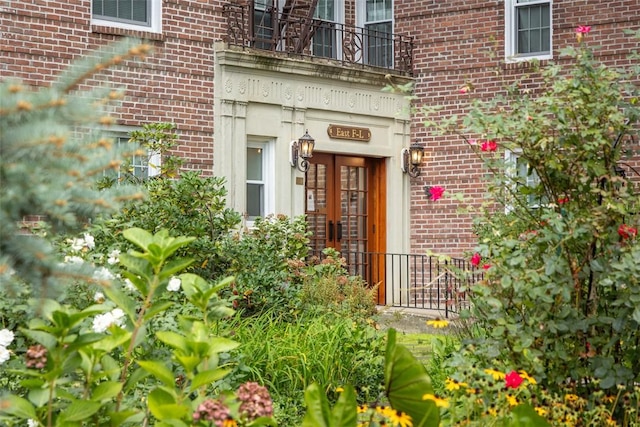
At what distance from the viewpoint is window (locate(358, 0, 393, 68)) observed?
16.6m

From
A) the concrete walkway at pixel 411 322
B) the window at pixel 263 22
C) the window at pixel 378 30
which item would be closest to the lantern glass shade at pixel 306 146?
the window at pixel 263 22

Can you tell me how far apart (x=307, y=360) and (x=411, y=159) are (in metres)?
9.78

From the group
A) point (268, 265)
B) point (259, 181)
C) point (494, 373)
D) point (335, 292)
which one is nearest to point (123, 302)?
point (494, 373)

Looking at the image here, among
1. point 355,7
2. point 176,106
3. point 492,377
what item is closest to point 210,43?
point 176,106

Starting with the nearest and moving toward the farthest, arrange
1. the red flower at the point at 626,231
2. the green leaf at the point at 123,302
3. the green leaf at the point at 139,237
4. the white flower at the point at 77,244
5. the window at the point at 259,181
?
the green leaf at the point at 123,302
the green leaf at the point at 139,237
the red flower at the point at 626,231
the white flower at the point at 77,244
the window at the point at 259,181

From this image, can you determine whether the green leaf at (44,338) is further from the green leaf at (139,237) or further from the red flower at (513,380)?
the red flower at (513,380)

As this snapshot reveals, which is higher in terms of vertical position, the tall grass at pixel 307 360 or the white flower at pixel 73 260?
the white flower at pixel 73 260

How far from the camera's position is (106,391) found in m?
3.71

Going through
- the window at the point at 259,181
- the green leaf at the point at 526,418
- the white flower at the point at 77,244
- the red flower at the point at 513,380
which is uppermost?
the window at the point at 259,181

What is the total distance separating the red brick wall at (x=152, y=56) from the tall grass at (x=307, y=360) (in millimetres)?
5857

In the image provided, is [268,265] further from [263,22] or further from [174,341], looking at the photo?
[263,22]

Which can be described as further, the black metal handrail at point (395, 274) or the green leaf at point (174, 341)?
the black metal handrail at point (395, 274)

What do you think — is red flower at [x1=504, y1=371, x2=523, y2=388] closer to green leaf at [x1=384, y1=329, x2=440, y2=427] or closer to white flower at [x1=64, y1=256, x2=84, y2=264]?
green leaf at [x1=384, y1=329, x2=440, y2=427]

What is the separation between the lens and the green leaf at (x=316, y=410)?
354 centimetres
